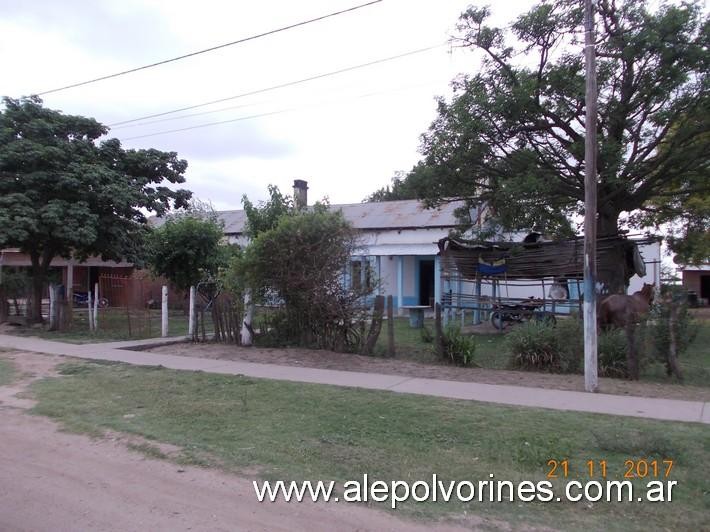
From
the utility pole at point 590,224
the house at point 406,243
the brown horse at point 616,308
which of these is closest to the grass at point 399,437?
the utility pole at point 590,224

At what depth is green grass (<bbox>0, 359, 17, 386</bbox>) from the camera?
1063 centimetres

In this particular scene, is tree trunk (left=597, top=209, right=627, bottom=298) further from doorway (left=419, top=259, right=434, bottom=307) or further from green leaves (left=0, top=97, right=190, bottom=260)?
green leaves (left=0, top=97, right=190, bottom=260)

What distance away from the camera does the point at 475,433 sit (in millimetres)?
6801

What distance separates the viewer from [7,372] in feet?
37.6

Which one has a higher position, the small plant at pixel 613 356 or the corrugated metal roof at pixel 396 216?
the corrugated metal roof at pixel 396 216

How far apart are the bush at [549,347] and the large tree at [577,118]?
4.42 meters

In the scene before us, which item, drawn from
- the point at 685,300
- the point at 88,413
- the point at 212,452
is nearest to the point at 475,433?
the point at 212,452

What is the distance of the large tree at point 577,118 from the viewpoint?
14219mm

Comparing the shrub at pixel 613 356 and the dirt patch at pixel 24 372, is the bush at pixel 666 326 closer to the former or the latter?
the shrub at pixel 613 356

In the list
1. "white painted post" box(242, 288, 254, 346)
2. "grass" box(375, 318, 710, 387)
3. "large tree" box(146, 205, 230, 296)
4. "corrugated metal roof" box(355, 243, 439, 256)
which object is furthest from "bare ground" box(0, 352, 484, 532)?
"corrugated metal roof" box(355, 243, 439, 256)

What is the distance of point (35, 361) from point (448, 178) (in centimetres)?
1157

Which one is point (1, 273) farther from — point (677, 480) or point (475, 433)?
point (677, 480)

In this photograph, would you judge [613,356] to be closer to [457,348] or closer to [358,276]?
[457,348]

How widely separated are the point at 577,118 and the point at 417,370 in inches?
347
